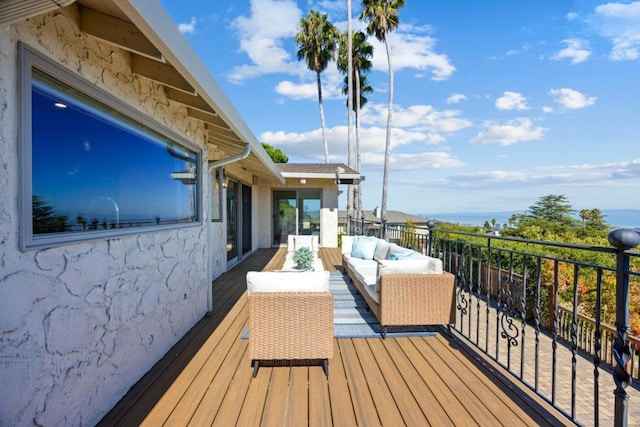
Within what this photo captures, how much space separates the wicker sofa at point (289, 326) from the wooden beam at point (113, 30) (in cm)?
184

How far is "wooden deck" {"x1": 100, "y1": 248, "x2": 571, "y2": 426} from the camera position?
6.81 ft

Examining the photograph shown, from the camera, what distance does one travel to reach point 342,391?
2395 mm

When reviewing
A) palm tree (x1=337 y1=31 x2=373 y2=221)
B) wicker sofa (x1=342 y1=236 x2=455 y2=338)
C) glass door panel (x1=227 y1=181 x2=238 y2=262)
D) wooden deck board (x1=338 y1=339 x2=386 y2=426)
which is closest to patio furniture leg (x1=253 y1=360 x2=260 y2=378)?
wooden deck board (x1=338 y1=339 x2=386 y2=426)

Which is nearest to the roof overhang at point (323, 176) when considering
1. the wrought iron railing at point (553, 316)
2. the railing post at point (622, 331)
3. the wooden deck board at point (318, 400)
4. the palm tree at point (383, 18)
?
the wrought iron railing at point (553, 316)

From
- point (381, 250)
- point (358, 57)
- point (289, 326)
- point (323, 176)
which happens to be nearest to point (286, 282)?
point (289, 326)

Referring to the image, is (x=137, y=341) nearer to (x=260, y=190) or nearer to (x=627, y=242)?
(x=627, y=242)

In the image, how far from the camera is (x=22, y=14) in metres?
1.22

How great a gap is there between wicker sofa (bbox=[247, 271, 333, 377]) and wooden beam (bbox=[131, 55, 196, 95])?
67.9 inches

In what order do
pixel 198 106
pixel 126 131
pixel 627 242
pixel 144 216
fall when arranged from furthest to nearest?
pixel 198 106 → pixel 144 216 → pixel 126 131 → pixel 627 242

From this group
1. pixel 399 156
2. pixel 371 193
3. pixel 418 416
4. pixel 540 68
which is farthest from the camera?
pixel 399 156

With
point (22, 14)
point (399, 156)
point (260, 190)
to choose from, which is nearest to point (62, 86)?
point (22, 14)

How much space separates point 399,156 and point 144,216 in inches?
1298

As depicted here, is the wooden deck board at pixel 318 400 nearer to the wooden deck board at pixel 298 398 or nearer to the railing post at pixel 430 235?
the wooden deck board at pixel 298 398

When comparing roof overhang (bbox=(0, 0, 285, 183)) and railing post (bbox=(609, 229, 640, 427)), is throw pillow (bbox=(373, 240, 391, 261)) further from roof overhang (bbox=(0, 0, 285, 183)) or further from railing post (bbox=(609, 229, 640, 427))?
railing post (bbox=(609, 229, 640, 427))
